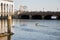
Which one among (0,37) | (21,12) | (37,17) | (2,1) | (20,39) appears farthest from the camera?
(37,17)

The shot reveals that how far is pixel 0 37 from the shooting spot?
84.8ft

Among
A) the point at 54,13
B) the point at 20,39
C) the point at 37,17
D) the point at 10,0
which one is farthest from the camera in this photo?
the point at 37,17

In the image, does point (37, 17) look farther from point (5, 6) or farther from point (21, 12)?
point (5, 6)

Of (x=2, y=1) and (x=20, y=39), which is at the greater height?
(x=2, y=1)

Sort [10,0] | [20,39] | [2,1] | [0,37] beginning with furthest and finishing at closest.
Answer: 1. [10,0]
2. [2,1]
3. [20,39]
4. [0,37]

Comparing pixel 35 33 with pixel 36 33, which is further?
pixel 36 33

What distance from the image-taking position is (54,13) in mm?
163750

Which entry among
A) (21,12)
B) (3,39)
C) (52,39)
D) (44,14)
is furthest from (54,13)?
(3,39)

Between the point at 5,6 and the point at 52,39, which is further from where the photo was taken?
the point at 5,6

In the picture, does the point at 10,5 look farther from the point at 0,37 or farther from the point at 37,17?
the point at 0,37

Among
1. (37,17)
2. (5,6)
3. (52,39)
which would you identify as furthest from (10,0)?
(52,39)

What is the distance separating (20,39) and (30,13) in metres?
130

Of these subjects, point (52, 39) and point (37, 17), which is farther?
point (37, 17)

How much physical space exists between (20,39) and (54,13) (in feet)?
406
